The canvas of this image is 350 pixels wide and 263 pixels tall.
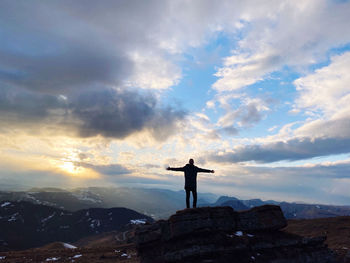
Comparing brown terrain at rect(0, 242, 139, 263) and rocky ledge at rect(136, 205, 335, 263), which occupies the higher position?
rocky ledge at rect(136, 205, 335, 263)

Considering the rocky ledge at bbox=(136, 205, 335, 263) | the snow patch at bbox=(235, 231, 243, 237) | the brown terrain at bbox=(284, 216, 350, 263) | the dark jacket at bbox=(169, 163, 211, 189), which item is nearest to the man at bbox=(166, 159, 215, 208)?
the dark jacket at bbox=(169, 163, 211, 189)

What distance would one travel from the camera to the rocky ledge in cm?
2036

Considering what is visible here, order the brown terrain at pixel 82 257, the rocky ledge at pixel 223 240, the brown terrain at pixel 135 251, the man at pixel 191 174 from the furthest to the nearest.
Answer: the brown terrain at pixel 82 257
the brown terrain at pixel 135 251
the man at pixel 191 174
the rocky ledge at pixel 223 240

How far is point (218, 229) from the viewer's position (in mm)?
22516

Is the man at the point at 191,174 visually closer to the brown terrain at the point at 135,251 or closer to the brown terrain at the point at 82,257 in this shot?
the brown terrain at the point at 135,251

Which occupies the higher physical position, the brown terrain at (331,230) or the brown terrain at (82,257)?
the brown terrain at (331,230)

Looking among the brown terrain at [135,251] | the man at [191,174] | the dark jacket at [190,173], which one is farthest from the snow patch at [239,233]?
the brown terrain at [135,251]

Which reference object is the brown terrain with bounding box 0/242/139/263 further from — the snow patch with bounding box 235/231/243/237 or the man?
the snow patch with bounding box 235/231/243/237

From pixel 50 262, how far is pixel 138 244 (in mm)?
19584

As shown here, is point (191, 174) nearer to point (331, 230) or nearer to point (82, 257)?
point (82, 257)

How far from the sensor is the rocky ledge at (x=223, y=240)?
20359 mm

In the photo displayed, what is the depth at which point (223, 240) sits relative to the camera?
21281 millimetres

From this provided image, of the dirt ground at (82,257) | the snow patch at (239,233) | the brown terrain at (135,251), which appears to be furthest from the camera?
the dirt ground at (82,257)

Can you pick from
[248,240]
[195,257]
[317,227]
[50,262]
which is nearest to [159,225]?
[195,257]
